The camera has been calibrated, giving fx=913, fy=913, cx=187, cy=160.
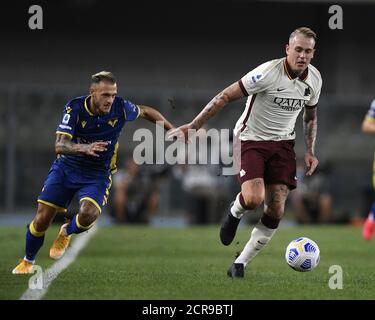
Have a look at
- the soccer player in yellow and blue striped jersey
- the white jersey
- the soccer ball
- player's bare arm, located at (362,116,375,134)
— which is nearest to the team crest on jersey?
the soccer player in yellow and blue striped jersey

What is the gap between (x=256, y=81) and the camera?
941 centimetres

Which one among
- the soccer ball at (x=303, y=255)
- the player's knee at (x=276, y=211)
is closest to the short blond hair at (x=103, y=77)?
the player's knee at (x=276, y=211)

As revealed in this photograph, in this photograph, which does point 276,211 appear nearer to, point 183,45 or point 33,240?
point 33,240

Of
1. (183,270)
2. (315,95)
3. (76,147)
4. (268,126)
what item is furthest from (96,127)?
(315,95)

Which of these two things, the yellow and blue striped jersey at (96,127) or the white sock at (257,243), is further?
the white sock at (257,243)

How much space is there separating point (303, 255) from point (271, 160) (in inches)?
41.9

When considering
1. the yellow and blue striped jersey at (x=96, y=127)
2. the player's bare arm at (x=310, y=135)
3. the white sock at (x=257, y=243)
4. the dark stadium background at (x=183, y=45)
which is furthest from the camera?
the dark stadium background at (x=183, y=45)

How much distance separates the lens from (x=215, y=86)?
96.6 ft

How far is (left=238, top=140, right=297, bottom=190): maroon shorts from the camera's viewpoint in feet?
31.7

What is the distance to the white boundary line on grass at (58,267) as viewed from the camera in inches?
316

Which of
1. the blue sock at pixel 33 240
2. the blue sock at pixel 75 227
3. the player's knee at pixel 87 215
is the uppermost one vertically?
the player's knee at pixel 87 215

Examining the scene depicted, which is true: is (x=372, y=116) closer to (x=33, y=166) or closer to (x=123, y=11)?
(x=33, y=166)

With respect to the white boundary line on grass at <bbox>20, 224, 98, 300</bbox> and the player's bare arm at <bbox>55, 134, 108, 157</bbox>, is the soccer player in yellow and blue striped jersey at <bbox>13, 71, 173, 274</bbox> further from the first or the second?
the white boundary line on grass at <bbox>20, 224, 98, 300</bbox>

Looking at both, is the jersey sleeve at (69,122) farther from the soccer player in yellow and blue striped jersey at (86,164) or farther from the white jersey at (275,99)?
the white jersey at (275,99)
